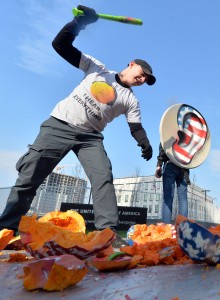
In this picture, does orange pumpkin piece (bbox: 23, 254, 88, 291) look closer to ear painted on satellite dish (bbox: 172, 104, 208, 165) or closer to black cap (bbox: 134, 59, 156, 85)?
black cap (bbox: 134, 59, 156, 85)

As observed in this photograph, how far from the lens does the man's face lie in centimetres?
242

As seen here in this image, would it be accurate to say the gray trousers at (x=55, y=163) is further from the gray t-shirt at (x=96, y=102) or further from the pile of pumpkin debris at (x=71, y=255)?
the pile of pumpkin debris at (x=71, y=255)

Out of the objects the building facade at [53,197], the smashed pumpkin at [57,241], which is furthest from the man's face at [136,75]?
the building facade at [53,197]

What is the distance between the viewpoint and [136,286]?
84 cm

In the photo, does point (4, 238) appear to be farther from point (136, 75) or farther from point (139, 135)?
point (136, 75)

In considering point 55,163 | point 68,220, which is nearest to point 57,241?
point 68,220

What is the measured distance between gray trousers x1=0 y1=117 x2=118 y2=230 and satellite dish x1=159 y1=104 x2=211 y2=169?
1620mm

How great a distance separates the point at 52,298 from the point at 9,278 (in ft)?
1.07

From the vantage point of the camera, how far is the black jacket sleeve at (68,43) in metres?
2.33

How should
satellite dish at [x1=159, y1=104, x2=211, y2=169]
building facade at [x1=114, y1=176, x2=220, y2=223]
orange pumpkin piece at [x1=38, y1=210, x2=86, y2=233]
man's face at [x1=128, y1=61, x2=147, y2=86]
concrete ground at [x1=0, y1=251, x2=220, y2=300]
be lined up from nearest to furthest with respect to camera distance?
concrete ground at [x1=0, y1=251, x2=220, y2=300], orange pumpkin piece at [x1=38, y1=210, x2=86, y2=233], man's face at [x1=128, y1=61, x2=147, y2=86], satellite dish at [x1=159, y1=104, x2=211, y2=169], building facade at [x1=114, y1=176, x2=220, y2=223]

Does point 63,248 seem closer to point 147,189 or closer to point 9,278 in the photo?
point 9,278

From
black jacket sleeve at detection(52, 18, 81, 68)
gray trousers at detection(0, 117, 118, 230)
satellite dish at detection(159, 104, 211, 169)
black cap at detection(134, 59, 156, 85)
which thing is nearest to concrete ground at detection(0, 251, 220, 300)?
gray trousers at detection(0, 117, 118, 230)

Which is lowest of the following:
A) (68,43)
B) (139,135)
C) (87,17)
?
(139,135)

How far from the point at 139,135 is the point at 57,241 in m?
1.48
